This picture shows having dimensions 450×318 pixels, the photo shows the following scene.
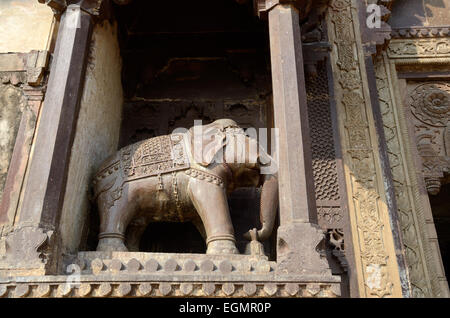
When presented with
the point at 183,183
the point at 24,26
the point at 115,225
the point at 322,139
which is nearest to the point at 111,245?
the point at 115,225

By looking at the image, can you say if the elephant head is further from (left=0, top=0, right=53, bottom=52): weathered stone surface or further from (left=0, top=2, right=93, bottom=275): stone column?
(left=0, top=0, right=53, bottom=52): weathered stone surface

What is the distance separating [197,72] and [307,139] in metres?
2.66

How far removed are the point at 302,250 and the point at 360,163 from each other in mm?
2127

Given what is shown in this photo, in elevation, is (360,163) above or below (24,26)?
below

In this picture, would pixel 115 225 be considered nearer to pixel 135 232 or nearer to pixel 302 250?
pixel 135 232

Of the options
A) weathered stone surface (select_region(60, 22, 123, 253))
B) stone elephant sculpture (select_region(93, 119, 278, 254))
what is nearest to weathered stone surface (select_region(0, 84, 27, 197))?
weathered stone surface (select_region(60, 22, 123, 253))

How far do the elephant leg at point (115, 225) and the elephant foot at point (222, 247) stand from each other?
803 millimetres

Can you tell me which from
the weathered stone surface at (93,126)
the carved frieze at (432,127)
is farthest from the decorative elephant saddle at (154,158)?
the carved frieze at (432,127)

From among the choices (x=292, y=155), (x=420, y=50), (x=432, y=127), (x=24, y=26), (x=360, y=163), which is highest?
(x=420, y=50)

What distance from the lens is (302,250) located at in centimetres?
369

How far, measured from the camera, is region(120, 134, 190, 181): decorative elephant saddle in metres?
4.72

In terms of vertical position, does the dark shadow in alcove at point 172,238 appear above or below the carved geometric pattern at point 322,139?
below

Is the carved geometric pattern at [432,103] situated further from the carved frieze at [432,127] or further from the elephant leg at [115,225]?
the elephant leg at [115,225]

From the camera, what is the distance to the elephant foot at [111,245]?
446cm
